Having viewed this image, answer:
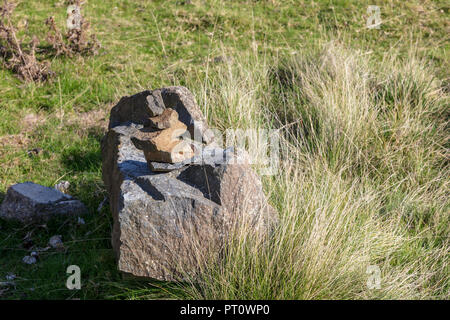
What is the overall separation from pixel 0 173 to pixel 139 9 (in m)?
4.40

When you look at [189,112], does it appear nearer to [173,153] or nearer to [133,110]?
[133,110]

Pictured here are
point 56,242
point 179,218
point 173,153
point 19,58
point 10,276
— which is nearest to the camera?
point 179,218

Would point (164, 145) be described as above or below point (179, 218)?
above

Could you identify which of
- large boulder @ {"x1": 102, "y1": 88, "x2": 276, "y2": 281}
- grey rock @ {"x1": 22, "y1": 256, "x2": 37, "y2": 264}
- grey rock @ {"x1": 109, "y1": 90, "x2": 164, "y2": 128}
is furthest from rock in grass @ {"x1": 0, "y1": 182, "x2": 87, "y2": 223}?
large boulder @ {"x1": 102, "y1": 88, "x2": 276, "y2": 281}

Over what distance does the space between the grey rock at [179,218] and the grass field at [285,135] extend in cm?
14

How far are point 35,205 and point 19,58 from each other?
113 inches


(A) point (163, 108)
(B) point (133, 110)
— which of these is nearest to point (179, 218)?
(A) point (163, 108)

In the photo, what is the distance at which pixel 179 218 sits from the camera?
3109 mm

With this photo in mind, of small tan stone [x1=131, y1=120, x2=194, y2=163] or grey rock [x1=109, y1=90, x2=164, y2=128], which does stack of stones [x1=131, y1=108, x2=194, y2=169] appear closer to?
small tan stone [x1=131, y1=120, x2=194, y2=163]

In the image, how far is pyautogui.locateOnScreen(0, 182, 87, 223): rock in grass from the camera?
4.03 m

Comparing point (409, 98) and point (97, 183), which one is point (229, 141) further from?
point (409, 98)

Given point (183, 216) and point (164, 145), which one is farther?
point (164, 145)

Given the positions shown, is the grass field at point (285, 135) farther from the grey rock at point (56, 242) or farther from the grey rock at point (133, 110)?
the grey rock at point (133, 110)

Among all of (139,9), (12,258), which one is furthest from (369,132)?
(139,9)
